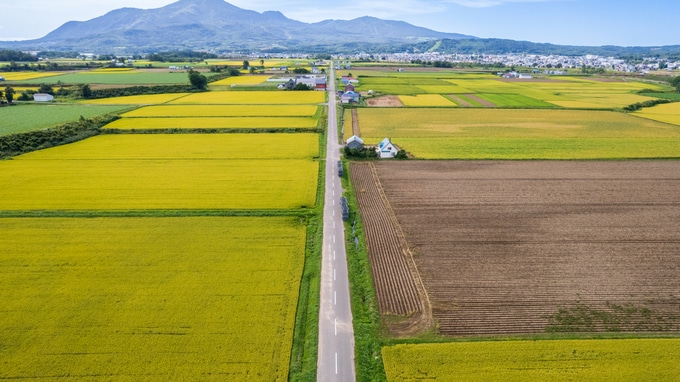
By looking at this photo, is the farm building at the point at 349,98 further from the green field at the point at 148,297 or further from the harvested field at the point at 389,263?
the green field at the point at 148,297

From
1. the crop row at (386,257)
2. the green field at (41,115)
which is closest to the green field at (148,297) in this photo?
the crop row at (386,257)

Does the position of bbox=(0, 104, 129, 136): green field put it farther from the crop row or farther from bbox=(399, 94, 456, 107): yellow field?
bbox=(399, 94, 456, 107): yellow field

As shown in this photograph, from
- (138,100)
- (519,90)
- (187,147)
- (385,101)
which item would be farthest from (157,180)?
(519,90)

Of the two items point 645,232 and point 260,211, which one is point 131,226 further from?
point 645,232

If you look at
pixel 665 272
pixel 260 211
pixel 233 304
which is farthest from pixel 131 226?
pixel 665 272

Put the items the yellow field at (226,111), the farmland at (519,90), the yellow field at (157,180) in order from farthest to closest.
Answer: the farmland at (519,90), the yellow field at (226,111), the yellow field at (157,180)

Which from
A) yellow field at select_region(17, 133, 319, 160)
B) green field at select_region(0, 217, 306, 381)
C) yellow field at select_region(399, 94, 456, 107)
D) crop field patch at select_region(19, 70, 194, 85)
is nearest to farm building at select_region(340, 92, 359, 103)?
yellow field at select_region(399, 94, 456, 107)
